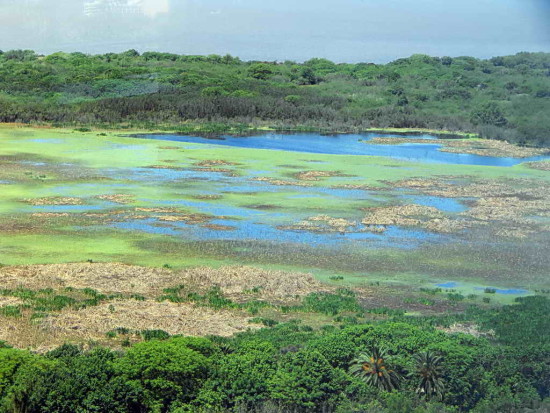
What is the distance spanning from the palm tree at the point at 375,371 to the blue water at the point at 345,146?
26174mm

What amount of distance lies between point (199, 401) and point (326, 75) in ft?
202

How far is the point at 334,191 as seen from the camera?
93.2ft

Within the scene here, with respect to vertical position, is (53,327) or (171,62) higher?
(171,62)

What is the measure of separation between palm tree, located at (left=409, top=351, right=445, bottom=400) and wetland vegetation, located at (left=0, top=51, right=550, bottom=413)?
0.10 ft

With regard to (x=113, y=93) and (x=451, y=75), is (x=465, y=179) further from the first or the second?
(x=451, y=75)

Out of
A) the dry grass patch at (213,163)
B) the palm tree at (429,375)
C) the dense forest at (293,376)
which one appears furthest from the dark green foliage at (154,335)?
the dry grass patch at (213,163)

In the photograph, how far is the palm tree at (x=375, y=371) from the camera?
11023mm

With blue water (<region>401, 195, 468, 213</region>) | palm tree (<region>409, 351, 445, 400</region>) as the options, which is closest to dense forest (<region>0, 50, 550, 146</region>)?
blue water (<region>401, 195, 468, 213</region>)

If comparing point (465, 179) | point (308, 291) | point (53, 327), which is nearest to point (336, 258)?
point (308, 291)

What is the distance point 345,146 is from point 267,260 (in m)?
23.1

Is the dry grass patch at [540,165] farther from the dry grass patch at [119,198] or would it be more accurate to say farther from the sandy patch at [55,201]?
the sandy patch at [55,201]

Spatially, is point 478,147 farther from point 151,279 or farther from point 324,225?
point 151,279

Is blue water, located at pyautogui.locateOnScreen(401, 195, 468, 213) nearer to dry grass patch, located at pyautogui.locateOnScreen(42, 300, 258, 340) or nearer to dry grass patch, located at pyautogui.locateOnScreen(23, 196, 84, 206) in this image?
dry grass patch, located at pyautogui.locateOnScreen(23, 196, 84, 206)

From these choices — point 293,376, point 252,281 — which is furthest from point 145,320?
point 293,376
